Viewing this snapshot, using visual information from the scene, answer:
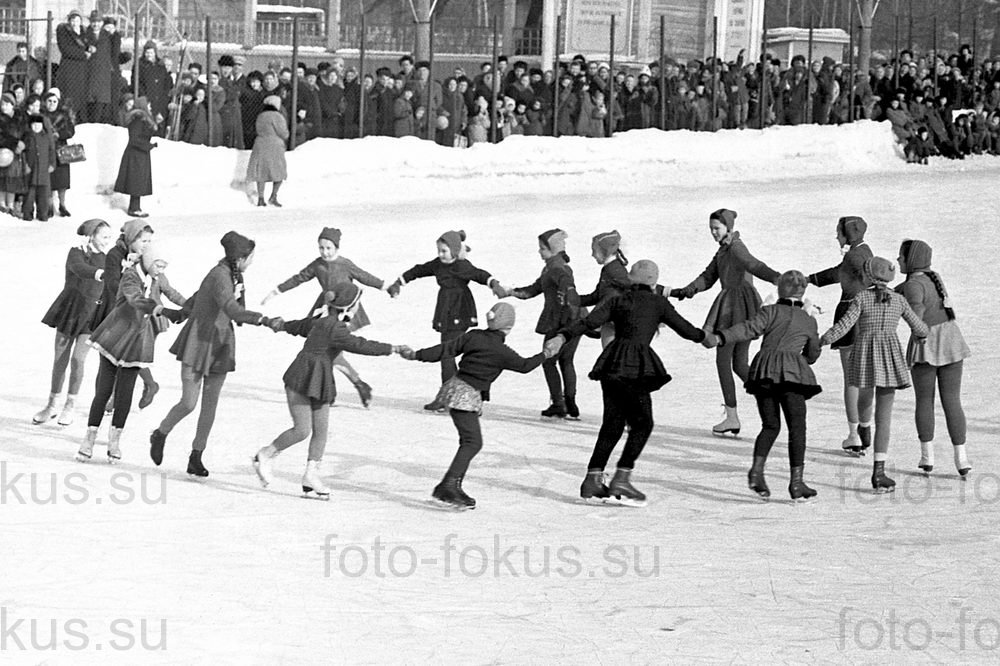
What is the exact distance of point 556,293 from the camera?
11000mm

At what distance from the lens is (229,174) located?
22219mm

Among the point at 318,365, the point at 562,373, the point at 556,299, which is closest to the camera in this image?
the point at 318,365

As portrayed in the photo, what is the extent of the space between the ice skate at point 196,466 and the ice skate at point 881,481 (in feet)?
11.4

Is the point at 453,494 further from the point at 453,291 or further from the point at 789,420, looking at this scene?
the point at 453,291

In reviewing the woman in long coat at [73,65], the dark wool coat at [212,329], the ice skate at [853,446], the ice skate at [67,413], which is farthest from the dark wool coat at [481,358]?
the woman in long coat at [73,65]

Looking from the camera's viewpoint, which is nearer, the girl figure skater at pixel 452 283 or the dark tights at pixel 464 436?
the dark tights at pixel 464 436

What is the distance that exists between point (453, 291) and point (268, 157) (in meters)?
11.2

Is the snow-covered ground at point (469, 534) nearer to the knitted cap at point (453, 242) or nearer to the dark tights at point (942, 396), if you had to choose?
the dark tights at point (942, 396)

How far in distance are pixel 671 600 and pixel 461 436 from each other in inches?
70.9

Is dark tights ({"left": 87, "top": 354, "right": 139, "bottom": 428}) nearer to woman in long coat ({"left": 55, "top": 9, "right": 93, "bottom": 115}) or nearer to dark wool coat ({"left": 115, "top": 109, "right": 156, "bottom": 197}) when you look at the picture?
dark wool coat ({"left": 115, "top": 109, "right": 156, "bottom": 197})

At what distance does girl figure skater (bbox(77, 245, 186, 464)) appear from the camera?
9.38 metres

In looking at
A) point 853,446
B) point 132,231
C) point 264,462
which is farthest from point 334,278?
point 853,446

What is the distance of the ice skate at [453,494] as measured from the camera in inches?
344

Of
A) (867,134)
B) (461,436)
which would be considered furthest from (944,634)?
(867,134)
